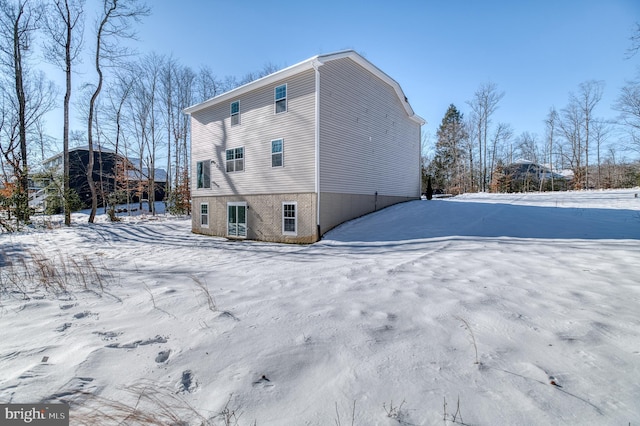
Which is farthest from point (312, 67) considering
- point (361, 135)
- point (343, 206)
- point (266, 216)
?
point (266, 216)

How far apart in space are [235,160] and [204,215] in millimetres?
3940

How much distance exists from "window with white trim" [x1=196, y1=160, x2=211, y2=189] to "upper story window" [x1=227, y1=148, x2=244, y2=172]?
1761 mm

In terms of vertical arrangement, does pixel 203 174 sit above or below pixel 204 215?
above

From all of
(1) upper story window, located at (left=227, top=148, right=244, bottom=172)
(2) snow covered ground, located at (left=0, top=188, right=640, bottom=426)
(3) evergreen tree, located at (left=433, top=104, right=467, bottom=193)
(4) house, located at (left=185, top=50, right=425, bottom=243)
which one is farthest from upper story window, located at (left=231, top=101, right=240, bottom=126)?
(3) evergreen tree, located at (left=433, top=104, right=467, bottom=193)

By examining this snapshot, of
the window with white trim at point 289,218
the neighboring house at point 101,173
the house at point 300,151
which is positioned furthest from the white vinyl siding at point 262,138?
the neighboring house at point 101,173

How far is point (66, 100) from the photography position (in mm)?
17422

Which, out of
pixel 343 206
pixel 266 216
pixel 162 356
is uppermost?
pixel 343 206

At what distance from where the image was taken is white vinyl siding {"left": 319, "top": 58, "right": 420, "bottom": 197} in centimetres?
1132

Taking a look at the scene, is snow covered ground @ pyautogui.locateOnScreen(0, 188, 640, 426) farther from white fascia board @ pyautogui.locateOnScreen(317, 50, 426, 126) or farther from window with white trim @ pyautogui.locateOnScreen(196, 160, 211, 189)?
window with white trim @ pyautogui.locateOnScreen(196, 160, 211, 189)

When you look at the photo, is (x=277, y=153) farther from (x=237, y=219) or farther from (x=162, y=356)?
(x=162, y=356)

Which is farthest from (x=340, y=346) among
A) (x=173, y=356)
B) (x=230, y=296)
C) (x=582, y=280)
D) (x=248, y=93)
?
(x=248, y=93)

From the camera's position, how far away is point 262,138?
41.1 ft

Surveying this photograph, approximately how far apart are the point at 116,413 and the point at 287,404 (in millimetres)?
1085

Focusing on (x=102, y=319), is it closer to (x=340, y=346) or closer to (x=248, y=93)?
(x=340, y=346)
